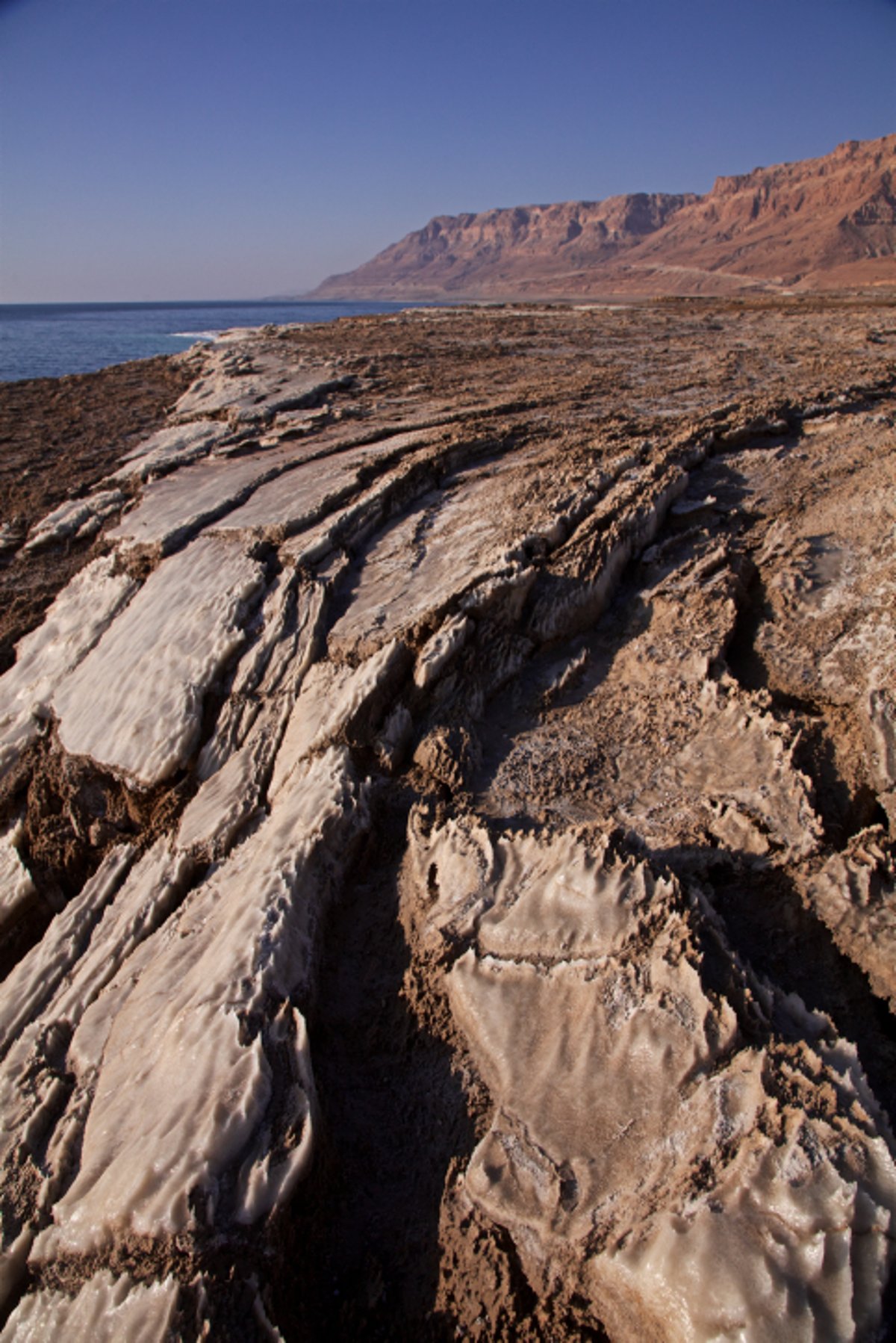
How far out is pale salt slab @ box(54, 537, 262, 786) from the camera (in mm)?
3836

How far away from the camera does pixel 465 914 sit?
2570mm

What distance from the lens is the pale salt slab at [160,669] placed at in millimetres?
3836

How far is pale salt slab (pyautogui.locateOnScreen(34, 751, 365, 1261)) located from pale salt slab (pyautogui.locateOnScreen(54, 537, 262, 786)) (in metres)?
1.07

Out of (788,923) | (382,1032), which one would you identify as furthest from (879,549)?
(382,1032)

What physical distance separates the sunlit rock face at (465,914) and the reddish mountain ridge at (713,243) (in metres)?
58.3

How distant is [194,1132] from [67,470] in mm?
7946

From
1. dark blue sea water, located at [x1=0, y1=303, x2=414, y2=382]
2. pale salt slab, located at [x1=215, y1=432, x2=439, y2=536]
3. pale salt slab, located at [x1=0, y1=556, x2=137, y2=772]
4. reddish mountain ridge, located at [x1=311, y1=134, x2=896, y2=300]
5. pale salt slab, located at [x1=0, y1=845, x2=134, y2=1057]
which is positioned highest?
reddish mountain ridge, located at [x1=311, y1=134, x2=896, y2=300]

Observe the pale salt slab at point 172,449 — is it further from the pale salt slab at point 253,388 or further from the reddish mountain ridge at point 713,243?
the reddish mountain ridge at point 713,243

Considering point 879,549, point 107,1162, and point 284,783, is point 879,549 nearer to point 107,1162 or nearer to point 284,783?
point 284,783

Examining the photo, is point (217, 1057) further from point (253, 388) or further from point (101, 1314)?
point (253, 388)

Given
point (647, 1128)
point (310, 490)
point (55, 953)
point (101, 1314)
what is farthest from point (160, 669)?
point (647, 1128)

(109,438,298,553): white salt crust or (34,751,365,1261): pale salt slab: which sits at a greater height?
(109,438,298,553): white salt crust

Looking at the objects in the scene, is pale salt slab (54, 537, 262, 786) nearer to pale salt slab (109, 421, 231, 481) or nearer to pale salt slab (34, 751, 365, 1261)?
pale salt slab (34, 751, 365, 1261)

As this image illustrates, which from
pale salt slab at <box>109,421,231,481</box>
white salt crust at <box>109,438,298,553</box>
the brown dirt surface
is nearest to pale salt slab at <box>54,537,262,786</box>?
white salt crust at <box>109,438,298,553</box>
